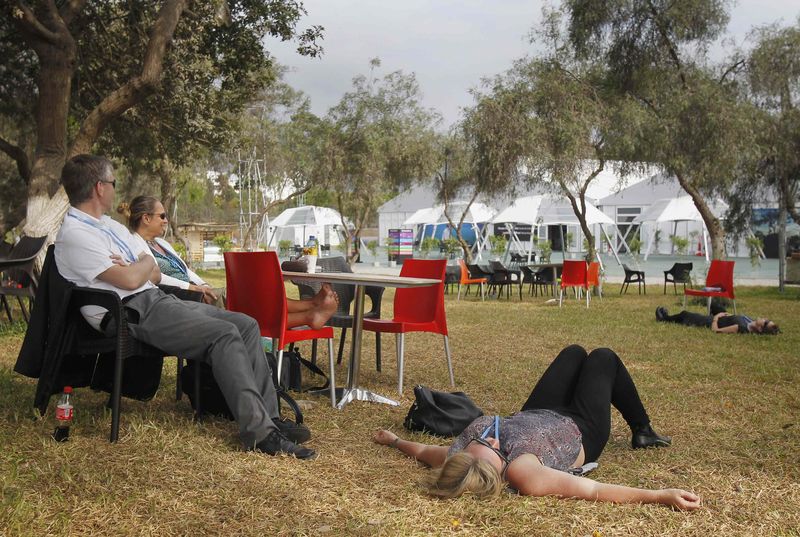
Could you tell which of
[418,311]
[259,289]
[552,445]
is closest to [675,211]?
[418,311]

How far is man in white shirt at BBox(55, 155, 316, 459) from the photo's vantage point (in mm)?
3547

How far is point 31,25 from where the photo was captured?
8.62 m

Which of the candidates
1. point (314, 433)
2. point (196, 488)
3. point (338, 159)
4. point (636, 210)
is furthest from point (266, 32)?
point (636, 210)

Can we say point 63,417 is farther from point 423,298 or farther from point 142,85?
point 142,85

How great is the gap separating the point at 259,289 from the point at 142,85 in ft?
16.0

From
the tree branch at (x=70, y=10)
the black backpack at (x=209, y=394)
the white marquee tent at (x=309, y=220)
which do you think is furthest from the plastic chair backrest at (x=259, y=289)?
the white marquee tent at (x=309, y=220)

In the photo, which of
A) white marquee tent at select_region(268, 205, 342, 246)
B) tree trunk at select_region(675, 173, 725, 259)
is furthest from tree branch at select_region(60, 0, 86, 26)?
white marquee tent at select_region(268, 205, 342, 246)

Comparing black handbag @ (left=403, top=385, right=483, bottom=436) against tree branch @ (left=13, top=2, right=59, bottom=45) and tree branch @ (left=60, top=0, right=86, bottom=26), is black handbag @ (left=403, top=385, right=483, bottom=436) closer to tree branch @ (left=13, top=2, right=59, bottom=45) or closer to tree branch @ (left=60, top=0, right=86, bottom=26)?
tree branch @ (left=13, top=2, right=59, bottom=45)

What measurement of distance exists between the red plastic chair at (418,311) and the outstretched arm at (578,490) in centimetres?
227

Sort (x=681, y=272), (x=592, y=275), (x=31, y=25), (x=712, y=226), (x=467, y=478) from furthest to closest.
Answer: (x=681, y=272), (x=712, y=226), (x=592, y=275), (x=31, y=25), (x=467, y=478)

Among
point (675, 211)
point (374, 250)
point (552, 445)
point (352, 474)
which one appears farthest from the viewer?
point (374, 250)

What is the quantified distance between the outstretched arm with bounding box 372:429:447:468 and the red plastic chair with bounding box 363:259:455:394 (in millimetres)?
1358

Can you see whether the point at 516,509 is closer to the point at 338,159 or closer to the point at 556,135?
the point at 556,135

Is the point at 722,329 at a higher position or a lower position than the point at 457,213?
lower
